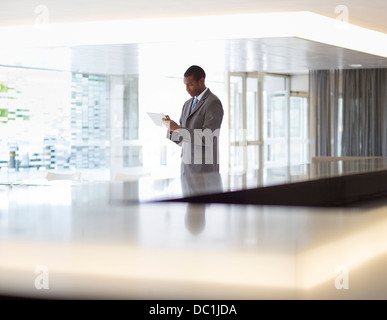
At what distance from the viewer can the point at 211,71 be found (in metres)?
12.3

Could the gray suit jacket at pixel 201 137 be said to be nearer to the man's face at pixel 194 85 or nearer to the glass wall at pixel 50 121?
the man's face at pixel 194 85

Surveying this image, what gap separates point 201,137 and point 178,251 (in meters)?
1.92

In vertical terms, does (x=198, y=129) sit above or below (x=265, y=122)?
below

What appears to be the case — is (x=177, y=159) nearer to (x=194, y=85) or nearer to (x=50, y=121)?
(x=50, y=121)

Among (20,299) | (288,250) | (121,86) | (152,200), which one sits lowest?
(20,299)

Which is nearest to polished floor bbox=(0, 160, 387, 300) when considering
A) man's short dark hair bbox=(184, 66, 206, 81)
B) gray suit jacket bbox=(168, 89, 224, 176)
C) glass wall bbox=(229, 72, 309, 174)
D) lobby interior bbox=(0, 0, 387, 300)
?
lobby interior bbox=(0, 0, 387, 300)

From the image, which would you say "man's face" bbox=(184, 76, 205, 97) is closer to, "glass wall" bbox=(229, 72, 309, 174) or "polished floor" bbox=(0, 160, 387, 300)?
"polished floor" bbox=(0, 160, 387, 300)

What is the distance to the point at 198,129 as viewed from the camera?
379 cm

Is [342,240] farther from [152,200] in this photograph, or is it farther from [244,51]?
[244,51]

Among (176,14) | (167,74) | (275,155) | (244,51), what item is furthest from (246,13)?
(275,155)

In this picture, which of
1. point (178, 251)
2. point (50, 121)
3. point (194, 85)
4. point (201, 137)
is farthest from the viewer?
point (50, 121)

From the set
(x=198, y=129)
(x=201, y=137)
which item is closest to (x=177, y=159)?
(x=198, y=129)

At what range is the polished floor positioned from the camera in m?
1.66

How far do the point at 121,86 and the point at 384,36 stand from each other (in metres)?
4.98
